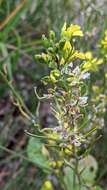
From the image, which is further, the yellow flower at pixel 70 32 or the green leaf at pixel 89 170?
the green leaf at pixel 89 170

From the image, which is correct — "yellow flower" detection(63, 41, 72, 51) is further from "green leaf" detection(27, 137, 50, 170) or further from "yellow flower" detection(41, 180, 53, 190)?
"yellow flower" detection(41, 180, 53, 190)

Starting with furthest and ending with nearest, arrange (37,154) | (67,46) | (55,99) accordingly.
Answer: (37,154)
(55,99)
(67,46)

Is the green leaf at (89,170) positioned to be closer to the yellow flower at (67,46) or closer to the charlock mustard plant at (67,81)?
the charlock mustard plant at (67,81)

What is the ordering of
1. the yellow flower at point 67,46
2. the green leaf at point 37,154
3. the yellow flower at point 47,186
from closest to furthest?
the yellow flower at point 67,46 → the green leaf at point 37,154 → the yellow flower at point 47,186

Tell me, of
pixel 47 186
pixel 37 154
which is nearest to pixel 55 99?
pixel 37 154

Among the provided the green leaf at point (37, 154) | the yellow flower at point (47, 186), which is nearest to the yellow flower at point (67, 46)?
the green leaf at point (37, 154)

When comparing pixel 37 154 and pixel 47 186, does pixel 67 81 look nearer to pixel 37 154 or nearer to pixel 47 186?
pixel 37 154

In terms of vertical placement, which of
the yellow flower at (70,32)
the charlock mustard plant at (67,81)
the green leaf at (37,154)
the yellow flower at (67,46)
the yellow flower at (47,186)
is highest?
the yellow flower at (70,32)

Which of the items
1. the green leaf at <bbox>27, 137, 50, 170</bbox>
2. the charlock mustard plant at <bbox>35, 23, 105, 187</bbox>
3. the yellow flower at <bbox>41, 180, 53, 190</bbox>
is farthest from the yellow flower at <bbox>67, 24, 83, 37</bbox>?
the yellow flower at <bbox>41, 180, 53, 190</bbox>

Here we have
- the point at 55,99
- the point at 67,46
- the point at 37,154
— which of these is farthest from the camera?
the point at 37,154

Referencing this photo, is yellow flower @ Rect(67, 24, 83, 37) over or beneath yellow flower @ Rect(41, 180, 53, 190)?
over

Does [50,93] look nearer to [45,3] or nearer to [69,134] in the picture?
[69,134]
